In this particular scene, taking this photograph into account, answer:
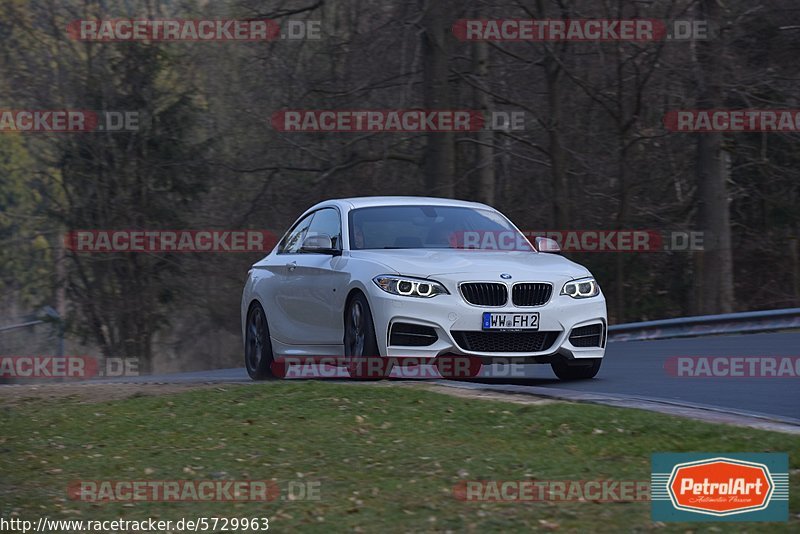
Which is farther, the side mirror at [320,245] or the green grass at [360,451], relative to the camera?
the side mirror at [320,245]

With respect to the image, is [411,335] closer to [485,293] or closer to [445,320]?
[445,320]

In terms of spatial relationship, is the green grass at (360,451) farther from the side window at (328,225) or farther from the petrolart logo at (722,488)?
the side window at (328,225)

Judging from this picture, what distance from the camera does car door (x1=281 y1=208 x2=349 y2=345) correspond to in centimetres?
1195

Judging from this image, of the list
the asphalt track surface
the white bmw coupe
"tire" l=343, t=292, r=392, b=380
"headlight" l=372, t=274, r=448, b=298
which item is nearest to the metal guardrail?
the asphalt track surface

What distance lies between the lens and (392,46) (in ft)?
85.6

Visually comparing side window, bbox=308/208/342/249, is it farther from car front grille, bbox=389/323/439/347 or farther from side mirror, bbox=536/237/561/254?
side mirror, bbox=536/237/561/254

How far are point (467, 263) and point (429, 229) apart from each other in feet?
3.70

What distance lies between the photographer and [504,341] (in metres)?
11.2

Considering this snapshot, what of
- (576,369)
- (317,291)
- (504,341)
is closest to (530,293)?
(504,341)

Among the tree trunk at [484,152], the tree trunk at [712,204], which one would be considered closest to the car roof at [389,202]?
the tree trunk at [484,152]

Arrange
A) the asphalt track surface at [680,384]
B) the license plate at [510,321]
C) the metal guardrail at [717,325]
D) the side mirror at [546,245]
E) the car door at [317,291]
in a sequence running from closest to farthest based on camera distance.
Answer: the asphalt track surface at [680,384] → the license plate at [510,321] → the car door at [317,291] → the side mirror at [546,245] → the metal guardrail at [717,325]

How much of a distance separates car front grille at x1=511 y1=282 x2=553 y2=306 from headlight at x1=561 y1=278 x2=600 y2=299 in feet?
0.61

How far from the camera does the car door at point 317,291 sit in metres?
11.9

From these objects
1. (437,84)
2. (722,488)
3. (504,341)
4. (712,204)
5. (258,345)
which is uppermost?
(437,84)
